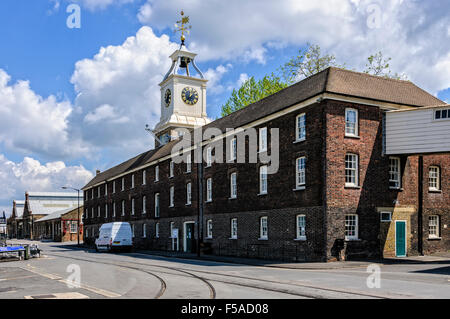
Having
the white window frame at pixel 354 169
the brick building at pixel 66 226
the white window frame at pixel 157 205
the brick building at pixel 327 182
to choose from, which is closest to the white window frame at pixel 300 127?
the brick building at pixel 327 182

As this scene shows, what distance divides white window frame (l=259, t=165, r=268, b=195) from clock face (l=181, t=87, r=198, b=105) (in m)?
30.6

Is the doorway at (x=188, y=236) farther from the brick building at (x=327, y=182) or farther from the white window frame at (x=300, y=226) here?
the white window frame at (x=300, y=226)

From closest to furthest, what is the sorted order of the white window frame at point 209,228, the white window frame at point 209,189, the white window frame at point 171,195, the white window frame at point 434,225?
the white window frame at point 434,225
the white window frame at point 209,228
the white window frame at point 209,189
the white window frame at point 171,195

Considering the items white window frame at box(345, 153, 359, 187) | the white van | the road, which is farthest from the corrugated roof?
the white van

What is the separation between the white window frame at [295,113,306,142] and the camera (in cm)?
2712

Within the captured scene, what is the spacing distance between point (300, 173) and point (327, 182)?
2.49 metres

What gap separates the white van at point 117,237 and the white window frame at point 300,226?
65.3 ft

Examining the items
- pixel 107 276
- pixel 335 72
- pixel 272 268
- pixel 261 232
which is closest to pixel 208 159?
pixel 261 232

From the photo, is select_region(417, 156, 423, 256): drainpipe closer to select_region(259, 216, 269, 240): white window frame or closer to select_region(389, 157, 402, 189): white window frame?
select_region(389, 157, 402, 189): white window frame

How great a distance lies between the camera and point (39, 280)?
17406 mm

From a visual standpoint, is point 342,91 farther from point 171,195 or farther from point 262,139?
point 171,195

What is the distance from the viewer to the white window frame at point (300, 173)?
88.2 feet

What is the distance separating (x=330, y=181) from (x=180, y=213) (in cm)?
1956
